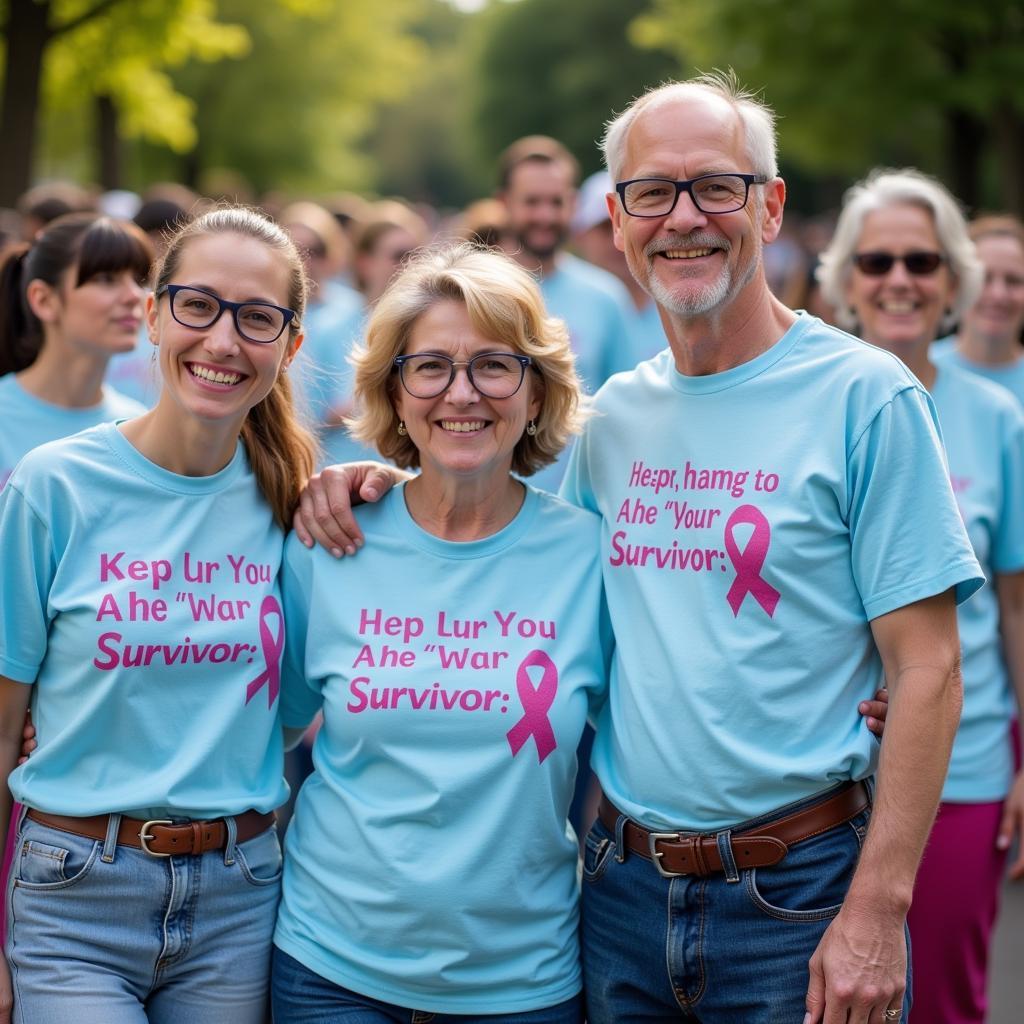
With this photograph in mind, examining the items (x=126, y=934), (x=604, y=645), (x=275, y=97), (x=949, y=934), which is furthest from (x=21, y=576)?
(x=275, y=97)

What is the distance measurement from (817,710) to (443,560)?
0.89 m

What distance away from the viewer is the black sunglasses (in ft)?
13.6

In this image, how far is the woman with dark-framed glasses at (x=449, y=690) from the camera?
2959 mm

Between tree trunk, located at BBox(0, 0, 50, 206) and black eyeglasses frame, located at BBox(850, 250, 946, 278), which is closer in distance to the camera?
black eyeglasses frame, located at BBox(850, 250, 946, 278)

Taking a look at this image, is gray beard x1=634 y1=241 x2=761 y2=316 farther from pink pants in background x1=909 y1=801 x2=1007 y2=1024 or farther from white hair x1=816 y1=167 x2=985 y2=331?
pink pants in background x1=909 y1=801 x2=1007 y2=1024

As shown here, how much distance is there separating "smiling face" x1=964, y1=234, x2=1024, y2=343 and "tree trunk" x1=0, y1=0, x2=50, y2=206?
9.91 m

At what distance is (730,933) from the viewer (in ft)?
9.44

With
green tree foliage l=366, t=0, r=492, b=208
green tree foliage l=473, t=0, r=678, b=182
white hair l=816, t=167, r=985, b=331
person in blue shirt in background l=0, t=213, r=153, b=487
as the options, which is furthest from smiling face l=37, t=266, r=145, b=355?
green tree foliage l=366, t=0, r=492, b=208

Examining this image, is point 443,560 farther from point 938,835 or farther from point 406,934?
point 938,835

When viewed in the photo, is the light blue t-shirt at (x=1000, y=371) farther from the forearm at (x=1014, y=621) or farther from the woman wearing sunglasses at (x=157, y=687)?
the woman wearing sunglasses at (x=157, y=687)

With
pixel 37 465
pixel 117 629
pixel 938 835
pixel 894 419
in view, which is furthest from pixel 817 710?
pixel 37 465

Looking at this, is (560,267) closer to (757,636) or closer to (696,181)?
(696,181)

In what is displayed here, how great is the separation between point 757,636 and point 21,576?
157 centimetres

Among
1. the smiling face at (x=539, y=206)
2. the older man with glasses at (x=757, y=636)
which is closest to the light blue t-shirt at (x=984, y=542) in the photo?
the older man with glasses at (x=757, y=636)
